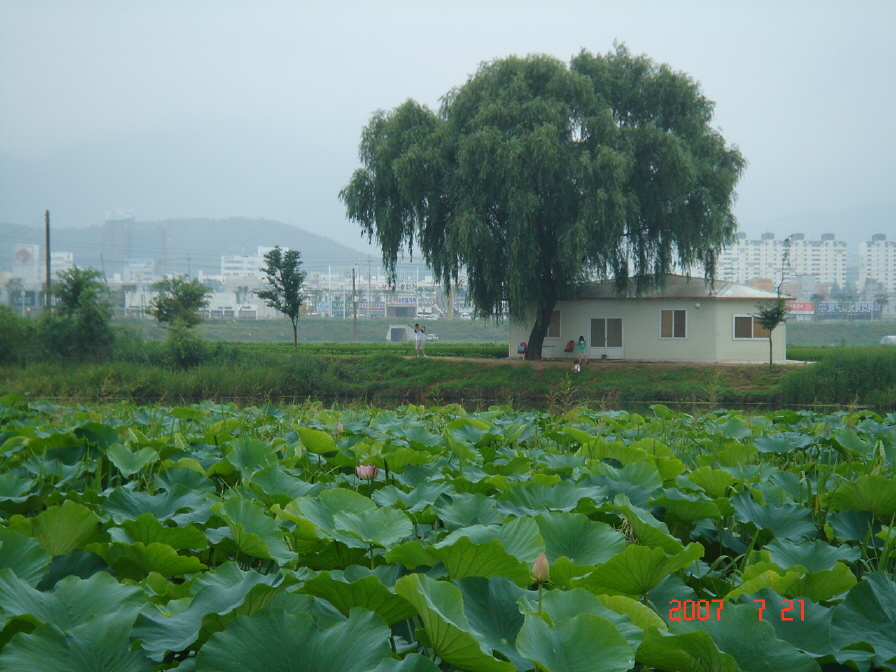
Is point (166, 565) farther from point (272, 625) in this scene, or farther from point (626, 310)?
point (626, 310)

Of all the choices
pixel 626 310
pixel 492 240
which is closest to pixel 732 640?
pixel 492 240

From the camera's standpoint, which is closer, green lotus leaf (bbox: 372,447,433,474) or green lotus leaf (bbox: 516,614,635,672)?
green lotus leaf (bbox: 516,614,635,672)

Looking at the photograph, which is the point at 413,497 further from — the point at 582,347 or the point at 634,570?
the point at 582,347

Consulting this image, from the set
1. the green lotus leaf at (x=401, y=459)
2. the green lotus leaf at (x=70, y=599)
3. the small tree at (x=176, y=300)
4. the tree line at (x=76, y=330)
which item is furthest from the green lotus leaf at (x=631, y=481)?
the small tree at (x=176, y=300)

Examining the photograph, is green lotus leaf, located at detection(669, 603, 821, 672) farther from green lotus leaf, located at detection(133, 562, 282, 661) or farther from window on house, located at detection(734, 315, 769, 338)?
window on house, located at detection(734, 315, 769, 338)

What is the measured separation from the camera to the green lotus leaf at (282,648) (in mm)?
762

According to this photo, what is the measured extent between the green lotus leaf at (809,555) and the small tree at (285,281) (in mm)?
27035

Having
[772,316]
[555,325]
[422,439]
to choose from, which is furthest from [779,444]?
[555,325]

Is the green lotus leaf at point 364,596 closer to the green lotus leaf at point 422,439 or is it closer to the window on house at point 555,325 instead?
the green lotus leaf at point 422,439

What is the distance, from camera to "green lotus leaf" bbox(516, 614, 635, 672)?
78 centimetres

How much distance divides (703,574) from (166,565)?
1.01 m

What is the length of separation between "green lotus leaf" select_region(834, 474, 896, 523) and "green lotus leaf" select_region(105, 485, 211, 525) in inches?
59.7

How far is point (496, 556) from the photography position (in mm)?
1028

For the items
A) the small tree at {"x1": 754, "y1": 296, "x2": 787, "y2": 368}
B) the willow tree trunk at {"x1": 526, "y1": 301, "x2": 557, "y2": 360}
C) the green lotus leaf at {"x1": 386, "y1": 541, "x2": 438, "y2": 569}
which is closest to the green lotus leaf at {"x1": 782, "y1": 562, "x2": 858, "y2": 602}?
the green lotus leaf at {"x1": 386, "y1": 541, "x2": 438, "y2": 569}
